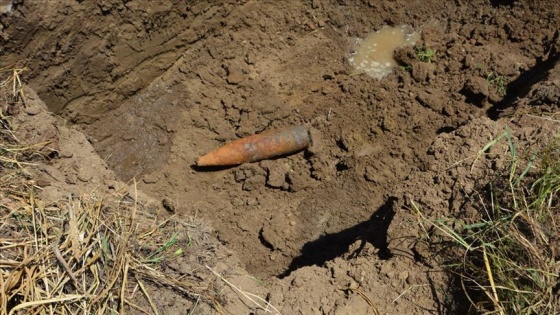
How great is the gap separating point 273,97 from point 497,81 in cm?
207

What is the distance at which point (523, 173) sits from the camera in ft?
11.2

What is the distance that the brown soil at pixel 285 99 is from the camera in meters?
4.28

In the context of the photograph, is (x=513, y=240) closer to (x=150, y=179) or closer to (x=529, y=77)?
(x=529, y=77)

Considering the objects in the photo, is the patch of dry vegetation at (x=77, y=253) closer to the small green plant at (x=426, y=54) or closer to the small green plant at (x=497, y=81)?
the small green plant at (x=426, y=54)

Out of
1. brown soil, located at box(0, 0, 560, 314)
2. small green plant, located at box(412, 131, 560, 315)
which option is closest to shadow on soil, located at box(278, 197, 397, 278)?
brown soil, located at box(0, 0, 560, 314)

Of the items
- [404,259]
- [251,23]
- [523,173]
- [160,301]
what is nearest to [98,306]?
[160,301]

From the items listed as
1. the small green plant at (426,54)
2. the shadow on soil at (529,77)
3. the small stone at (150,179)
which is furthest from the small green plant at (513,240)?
the small stone at (150,179)

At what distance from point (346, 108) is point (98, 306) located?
2.94 meters

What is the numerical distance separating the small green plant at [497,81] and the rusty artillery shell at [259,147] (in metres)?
1.77

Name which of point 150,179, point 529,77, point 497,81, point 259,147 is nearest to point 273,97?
point 259,147

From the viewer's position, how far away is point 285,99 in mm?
5363

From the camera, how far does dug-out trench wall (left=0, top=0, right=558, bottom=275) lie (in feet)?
15.4

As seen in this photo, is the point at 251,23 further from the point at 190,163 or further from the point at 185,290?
the point at 185,290

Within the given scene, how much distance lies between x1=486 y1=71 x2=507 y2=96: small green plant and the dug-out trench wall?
5 cm
